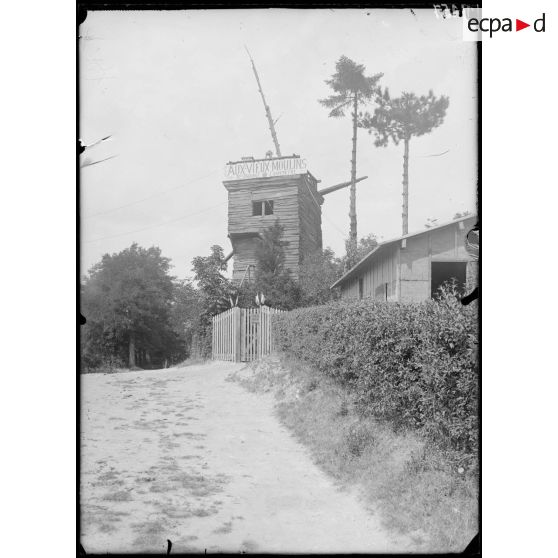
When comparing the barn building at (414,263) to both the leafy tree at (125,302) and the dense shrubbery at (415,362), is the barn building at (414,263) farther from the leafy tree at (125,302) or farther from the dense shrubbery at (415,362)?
the leafy tree at (125,302)

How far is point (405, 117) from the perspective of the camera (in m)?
4.87

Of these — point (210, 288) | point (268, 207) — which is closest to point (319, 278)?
point (210, 288)

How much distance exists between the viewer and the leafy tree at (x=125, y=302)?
452cm

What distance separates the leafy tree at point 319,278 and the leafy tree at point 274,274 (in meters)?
0.24

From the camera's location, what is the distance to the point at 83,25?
4332 mm

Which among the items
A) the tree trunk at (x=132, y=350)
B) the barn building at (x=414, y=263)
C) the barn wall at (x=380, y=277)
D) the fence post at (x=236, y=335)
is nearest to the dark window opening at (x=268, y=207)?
the tree trunk at (x=132, y=350)

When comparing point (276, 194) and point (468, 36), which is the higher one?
point (468, 36)

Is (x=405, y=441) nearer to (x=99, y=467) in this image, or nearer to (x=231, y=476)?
(x=231, y=476)

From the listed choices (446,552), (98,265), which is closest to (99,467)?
(98,265)

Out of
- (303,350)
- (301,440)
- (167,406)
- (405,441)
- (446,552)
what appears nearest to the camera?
(446,552)

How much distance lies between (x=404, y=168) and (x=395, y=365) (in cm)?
229

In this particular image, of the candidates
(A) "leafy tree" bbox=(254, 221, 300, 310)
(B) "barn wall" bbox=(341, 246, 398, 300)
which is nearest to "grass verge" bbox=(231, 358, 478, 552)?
(A) "leafy tree" bbox=(254, 221, 300, 310)

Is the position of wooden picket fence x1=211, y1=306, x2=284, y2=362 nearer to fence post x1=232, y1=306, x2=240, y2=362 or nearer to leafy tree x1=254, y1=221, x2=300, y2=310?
fence post x1=232, y1=306, x2=240, y2=362

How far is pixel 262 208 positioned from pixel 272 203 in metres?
0.38
